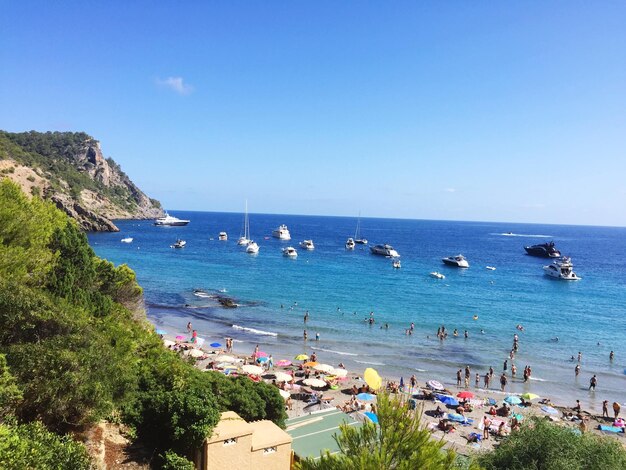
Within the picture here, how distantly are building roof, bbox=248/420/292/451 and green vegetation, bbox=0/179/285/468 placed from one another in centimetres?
136

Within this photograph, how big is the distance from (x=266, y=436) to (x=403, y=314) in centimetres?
3479

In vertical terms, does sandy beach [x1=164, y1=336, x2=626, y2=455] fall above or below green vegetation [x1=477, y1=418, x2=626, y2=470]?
below

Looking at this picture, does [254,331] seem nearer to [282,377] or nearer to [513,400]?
[282,377]

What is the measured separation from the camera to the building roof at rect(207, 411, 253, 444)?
12.9 metres

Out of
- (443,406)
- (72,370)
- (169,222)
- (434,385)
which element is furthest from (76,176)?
Result: (72,370)

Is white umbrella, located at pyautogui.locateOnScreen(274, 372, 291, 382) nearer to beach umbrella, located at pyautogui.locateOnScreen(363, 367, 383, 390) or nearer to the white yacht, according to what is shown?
beach umbrella, located at pyautogui.locateOnScreen(363, 367, 383, 390)

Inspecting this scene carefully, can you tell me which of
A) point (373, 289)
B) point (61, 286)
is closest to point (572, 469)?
point (61, 286)

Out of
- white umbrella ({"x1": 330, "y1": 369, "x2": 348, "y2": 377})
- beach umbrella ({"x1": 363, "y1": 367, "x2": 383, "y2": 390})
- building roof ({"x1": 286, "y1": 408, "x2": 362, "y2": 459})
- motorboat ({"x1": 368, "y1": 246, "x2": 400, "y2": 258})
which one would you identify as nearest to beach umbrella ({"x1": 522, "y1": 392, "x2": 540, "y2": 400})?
beach umbrella ({"x1": 363, "y1": 367, "x2": 383, "y2": 390})

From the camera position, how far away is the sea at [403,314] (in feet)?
111

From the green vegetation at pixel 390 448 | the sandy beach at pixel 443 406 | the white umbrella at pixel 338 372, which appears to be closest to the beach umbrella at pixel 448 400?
the sandy beach at pixel 443 406

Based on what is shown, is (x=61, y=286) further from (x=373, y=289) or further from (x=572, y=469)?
(x=373, y=289)

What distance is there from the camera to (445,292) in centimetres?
5934

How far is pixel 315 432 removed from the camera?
1712cm

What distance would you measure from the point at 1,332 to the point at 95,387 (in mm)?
3210
